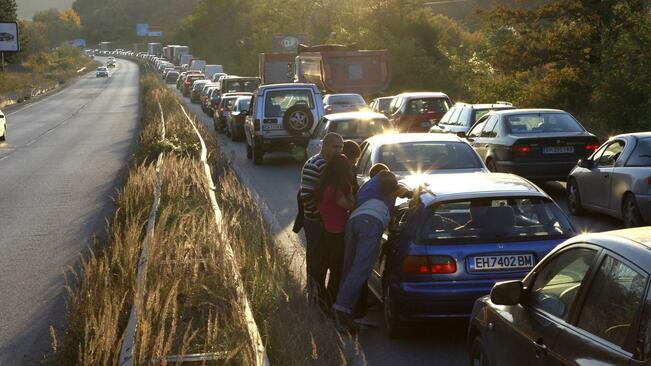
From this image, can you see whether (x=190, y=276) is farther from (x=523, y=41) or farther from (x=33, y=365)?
(x=523, y=41)

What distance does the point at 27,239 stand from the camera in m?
15.1

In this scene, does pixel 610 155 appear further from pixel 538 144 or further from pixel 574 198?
pixel 538 144

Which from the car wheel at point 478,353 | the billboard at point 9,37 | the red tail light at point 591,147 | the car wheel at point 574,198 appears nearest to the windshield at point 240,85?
the red tail light at point 591,147

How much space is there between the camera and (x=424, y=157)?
12125 mm

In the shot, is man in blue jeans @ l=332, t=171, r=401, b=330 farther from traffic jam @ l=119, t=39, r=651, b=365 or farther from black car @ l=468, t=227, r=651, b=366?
black car @ l=468, t=227, r=651, b=366

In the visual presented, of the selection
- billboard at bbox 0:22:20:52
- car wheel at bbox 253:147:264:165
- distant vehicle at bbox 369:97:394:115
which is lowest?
billboard at bbox 0:22:20:52

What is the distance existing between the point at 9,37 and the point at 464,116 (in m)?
72.5

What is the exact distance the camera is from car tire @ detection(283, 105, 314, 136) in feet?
84.5

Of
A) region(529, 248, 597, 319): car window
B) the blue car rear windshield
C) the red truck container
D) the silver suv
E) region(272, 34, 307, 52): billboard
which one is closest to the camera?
region(529, 248, 597, 319): car window

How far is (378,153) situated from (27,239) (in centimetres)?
567

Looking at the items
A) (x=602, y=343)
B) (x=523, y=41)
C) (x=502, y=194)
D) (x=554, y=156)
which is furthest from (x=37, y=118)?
(x=602, y=343)

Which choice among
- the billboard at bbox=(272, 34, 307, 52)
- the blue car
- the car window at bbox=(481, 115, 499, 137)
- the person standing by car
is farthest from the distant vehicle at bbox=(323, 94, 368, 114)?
the billboard at bbox=(272, 34, 307, 52)

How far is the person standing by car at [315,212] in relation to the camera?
9.40 m

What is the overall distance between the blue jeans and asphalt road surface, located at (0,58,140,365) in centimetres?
241
